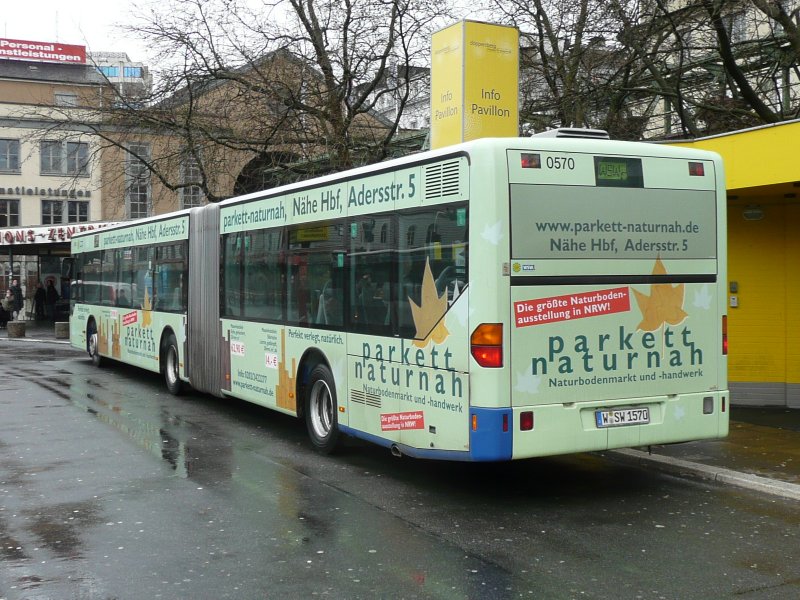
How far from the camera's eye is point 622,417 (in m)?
7.85

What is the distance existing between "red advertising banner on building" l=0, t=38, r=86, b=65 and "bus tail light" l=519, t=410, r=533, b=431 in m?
85.7

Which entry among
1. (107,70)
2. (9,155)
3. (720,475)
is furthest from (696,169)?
(107,70)

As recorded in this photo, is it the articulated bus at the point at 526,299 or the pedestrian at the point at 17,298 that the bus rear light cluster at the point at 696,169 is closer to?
the articulated bus at the point at 526,299

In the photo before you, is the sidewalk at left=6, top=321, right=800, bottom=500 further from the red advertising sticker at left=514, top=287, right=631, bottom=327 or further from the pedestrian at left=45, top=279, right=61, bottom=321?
the pedestrian at left=45, top=279, right=61, bottom=321

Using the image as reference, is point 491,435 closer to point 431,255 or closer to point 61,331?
point 431,255

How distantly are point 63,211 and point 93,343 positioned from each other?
4665cm

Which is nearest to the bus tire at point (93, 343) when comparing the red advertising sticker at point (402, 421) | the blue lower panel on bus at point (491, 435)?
the red advertising sticker at point (402, 421)

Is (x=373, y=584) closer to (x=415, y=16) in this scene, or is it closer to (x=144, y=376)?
(x=144, y=376)

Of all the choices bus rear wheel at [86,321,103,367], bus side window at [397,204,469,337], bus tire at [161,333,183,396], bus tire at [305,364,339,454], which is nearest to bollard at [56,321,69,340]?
A: bus rear wheel at [86,321,103,367]

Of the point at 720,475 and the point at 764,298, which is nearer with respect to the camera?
the point at 720,475

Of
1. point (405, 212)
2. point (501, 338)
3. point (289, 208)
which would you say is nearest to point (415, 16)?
point (289, 208)

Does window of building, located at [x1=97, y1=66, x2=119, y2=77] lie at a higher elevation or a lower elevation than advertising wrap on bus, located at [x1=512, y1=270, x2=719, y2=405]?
higher

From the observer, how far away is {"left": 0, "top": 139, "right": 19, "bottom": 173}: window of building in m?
62.4

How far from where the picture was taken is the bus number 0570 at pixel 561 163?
7586 mm
